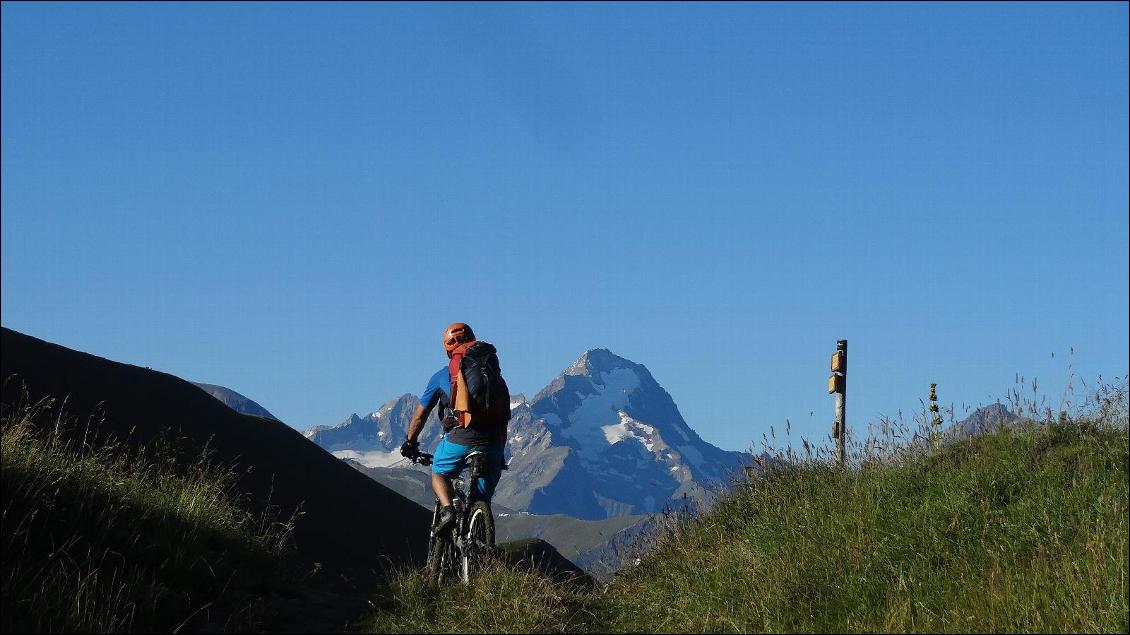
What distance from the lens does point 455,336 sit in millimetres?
10523

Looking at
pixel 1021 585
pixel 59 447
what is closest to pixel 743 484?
pixel 1021 585

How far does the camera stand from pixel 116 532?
9719 millimetres

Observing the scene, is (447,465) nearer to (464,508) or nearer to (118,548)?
(464,508)

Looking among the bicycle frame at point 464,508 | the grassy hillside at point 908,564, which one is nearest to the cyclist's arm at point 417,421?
the bicycle frame at point 464,508

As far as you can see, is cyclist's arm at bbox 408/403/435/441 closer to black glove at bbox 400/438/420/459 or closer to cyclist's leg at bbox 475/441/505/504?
black glove at bbox 400/438/420/459

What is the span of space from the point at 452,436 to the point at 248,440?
2120 inches

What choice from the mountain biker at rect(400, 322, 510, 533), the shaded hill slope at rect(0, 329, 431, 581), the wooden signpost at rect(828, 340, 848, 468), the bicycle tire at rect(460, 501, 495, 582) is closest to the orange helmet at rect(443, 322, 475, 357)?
the mountain biker at rect(400, 322, 510, 533)

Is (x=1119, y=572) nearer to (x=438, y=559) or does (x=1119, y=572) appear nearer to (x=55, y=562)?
(x=438, y=559)

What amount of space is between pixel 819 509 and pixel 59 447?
24.7ft

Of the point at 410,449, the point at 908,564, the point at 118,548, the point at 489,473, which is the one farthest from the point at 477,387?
the point at 908,564

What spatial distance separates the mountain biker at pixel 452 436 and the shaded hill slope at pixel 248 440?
3270 cm

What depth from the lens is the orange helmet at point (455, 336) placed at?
34.5ft

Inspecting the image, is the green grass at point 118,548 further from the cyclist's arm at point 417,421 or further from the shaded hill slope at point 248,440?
the shaded hill slope at point 248,440

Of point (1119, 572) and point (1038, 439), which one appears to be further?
point (1038, 439)
